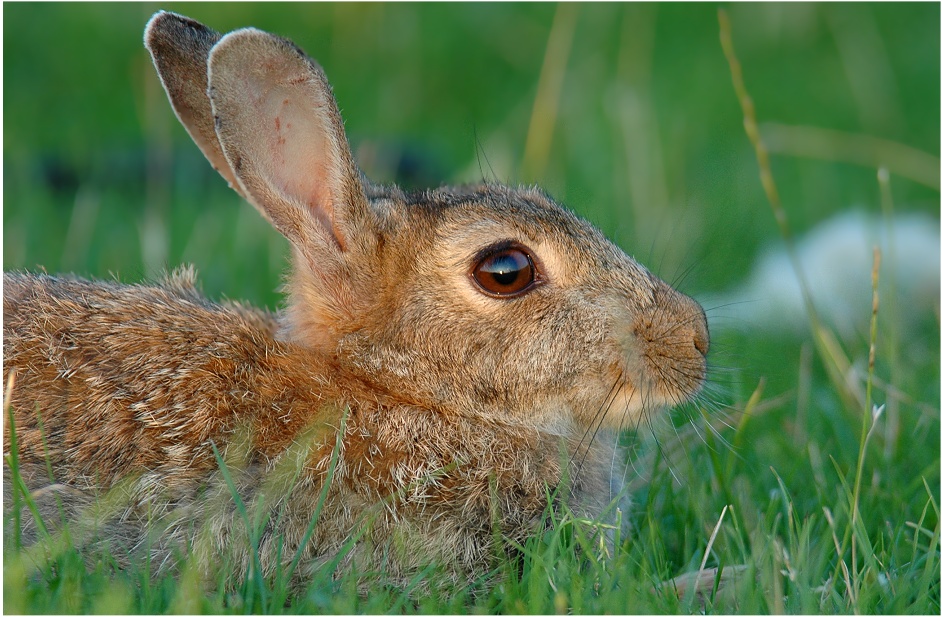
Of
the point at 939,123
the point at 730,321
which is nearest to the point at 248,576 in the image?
the point at 730,321

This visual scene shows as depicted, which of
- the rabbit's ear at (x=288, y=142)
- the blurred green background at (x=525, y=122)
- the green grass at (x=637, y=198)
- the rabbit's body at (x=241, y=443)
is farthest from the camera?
the blurred green background at (x=525, y=122)

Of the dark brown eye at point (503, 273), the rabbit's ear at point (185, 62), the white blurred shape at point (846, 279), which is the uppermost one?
the rabbit's ear at point (185, 62)

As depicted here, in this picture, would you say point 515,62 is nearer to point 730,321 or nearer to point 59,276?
point 730,321

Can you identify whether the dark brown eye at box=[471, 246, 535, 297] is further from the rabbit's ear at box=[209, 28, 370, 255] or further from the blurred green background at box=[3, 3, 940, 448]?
the blurred green background at box=[3, 3, 940, 448]

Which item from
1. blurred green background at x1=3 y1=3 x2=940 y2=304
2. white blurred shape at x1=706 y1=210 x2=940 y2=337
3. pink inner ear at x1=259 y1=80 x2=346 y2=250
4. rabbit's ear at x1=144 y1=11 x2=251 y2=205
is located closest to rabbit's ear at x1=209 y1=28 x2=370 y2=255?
pink inner ear at x1=259 y1=80 x2=346 y2=250

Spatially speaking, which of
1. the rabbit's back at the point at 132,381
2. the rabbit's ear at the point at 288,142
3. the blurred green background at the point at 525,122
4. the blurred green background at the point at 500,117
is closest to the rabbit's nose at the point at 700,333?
the blurred green background at the point at 525,122

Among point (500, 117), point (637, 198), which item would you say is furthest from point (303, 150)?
point (500, 117)

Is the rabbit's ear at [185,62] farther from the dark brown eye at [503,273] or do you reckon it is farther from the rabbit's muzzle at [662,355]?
the rabbit's muzzle at [662,355]
